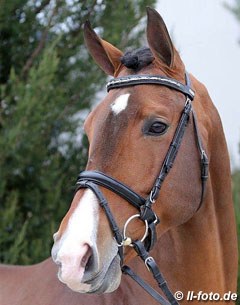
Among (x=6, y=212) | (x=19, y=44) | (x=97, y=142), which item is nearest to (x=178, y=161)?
(x=97, y=142)

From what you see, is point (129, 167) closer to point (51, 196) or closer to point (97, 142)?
point (97, 142)

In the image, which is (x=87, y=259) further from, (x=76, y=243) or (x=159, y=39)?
(x=159, y=39)

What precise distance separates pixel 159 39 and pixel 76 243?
0.79 metres

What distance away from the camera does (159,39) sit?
7.17ft

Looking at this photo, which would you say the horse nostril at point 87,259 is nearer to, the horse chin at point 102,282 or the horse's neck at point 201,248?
the horse chin at point 102,282

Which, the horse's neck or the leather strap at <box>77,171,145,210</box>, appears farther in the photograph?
the horse's neck

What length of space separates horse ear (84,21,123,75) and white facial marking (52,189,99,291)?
0.70m

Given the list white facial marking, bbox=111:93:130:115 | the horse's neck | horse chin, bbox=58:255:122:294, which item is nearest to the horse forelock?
white facial marking, bbox=111:93:130:115

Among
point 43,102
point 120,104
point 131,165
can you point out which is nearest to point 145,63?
point 120,104

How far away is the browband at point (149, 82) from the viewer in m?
2.17

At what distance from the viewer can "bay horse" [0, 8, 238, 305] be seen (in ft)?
6.37

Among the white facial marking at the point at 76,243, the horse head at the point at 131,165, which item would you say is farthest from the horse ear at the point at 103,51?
the white facial marking at the point at 76,243

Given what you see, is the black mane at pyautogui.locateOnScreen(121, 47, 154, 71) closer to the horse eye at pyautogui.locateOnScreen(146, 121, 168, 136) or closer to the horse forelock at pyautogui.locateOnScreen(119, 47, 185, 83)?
the horse forelock at pyautogui.locateOnScreen(119, 47, 185, 83)

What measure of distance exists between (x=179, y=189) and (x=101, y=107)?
0.39 meters
